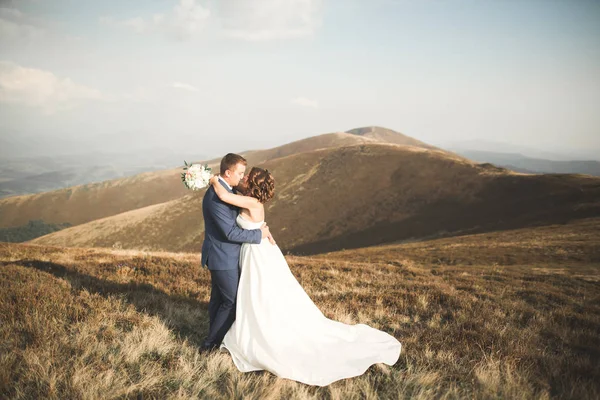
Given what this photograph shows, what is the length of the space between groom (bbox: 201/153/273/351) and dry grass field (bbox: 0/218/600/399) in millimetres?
532

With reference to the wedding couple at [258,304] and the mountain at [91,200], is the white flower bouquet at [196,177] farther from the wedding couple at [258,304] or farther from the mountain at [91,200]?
the mountain at [91,200]

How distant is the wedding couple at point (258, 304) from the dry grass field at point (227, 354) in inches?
9.6

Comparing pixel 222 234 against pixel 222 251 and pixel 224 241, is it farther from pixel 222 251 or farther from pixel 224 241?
pixel 222 251

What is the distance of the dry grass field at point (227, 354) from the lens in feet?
12.6

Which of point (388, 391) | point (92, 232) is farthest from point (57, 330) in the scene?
point (92, 232)

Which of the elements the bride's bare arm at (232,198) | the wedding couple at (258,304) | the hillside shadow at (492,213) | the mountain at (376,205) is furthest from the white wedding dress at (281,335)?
the mountain at (376,205)

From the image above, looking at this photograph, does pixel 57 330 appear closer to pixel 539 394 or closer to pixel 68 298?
pixel 68 298

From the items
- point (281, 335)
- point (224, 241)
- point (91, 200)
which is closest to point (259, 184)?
point (224, 241)

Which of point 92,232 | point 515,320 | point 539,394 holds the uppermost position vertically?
point 539,394

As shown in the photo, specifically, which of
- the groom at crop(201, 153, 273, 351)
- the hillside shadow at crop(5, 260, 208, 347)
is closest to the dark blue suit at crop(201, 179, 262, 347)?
the groom at crop(201, 153, 273, 351)

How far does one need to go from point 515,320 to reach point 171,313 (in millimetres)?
7777

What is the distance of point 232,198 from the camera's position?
4.34 meters

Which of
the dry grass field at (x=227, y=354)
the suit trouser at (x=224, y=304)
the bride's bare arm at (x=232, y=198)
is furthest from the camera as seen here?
the suit trouser at (x=224, y=304)

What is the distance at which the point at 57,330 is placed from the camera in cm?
475
